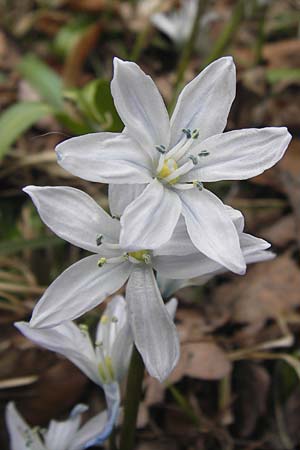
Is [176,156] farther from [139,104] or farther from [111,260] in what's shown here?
[111,260]

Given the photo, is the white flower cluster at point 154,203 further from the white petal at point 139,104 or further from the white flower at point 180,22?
the white flower at point 180,22

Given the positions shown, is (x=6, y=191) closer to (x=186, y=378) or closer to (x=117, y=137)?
(x=186, y=378)

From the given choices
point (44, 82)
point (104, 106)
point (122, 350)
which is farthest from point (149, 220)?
point (44, 82)

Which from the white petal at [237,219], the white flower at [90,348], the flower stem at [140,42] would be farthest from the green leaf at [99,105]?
the white petal at [237,219]

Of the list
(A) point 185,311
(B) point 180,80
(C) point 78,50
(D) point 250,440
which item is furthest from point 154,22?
(D) point 250,440

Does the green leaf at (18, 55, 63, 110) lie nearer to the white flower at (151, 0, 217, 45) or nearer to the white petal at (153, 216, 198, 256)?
the white flower at (151, 0, 217, 45)

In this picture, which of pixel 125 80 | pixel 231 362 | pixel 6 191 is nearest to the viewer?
pixel 125 80

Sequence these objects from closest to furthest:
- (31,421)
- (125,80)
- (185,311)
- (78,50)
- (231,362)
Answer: (125,80) < (31,421) < (231,362) < (185,311) < (78,50)

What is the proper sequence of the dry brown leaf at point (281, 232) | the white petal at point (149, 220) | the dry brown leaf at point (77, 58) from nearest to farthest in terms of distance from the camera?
1. the white petal at point (149, 220)
2. the dry brown leaf at point (281, 232)
3. the dry brown leaf at point (77, 58)
